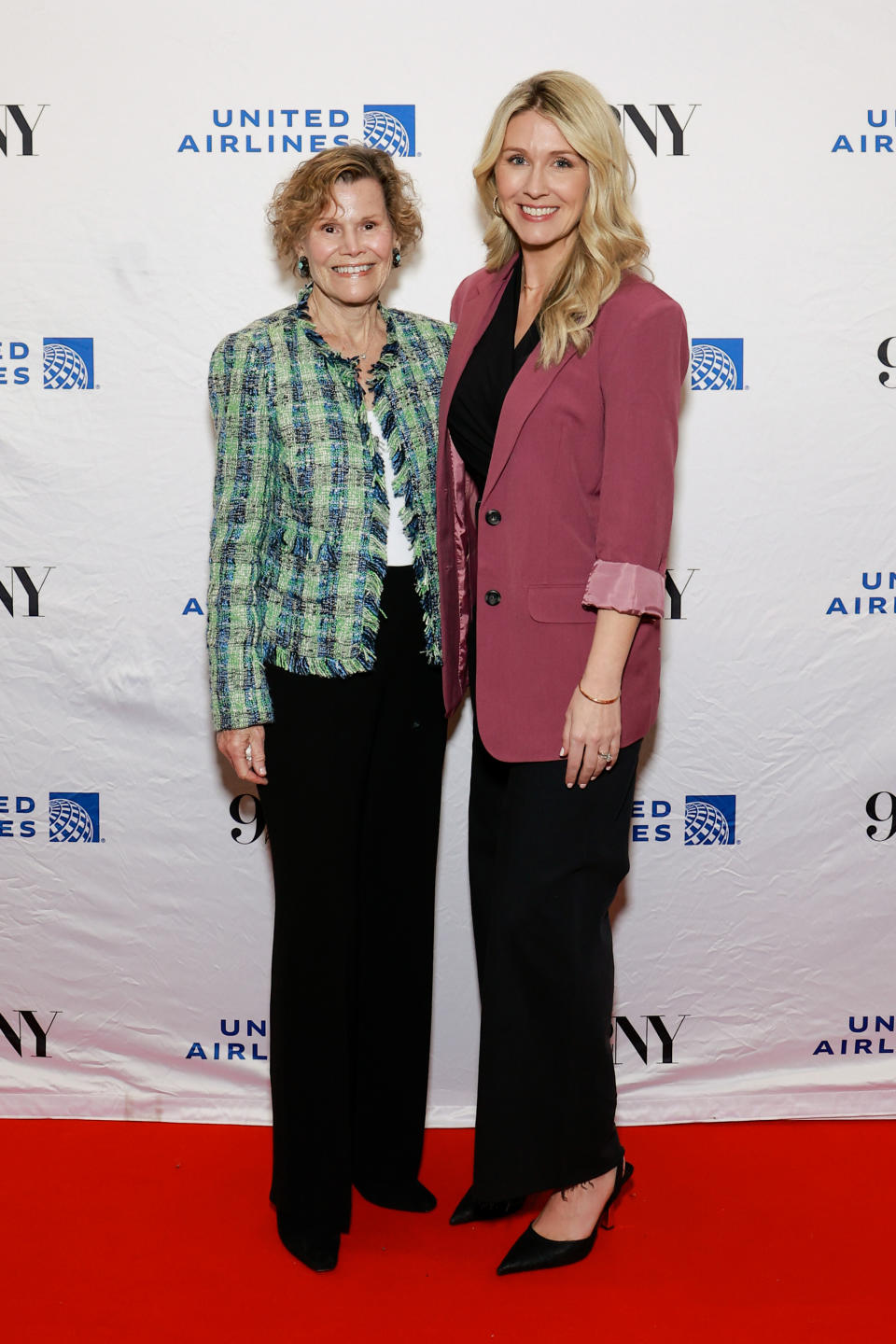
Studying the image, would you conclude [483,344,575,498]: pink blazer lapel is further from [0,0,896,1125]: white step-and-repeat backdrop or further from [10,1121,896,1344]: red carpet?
[10,1121,896,1344]: red carpet

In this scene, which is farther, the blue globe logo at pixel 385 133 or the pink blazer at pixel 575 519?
the blue globe logo at pixel 385 133

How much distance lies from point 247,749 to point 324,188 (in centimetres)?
86

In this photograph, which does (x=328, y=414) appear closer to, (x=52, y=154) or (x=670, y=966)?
(x=52, y=154)

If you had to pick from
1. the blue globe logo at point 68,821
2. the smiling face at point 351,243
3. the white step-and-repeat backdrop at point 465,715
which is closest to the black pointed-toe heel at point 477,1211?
the white step-and-repeat backdrop at point 465,715

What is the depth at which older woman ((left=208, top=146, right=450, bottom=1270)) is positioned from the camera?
6.09ft

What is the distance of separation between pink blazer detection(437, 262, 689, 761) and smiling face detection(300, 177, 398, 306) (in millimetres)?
196

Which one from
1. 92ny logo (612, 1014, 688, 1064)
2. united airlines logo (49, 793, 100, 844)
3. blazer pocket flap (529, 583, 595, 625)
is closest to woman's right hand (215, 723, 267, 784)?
blazer pocket flap (529, 583, 595, 625)

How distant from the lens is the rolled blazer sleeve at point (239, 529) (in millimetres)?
1855

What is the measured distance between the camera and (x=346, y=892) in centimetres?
194

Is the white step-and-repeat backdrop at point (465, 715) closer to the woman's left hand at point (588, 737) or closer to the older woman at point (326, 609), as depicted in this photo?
the older woman at point (326, 609)

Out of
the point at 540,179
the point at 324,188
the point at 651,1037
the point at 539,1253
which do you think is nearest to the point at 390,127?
the point at 324,188

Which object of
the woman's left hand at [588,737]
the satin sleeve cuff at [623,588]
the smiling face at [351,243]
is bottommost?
the woman's left hand at [588,737]

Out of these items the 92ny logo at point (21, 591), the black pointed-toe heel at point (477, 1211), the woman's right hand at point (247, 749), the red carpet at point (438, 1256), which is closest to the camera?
the red carpet at point (438, 1256)

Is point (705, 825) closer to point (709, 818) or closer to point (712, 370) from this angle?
point (709, 818)
